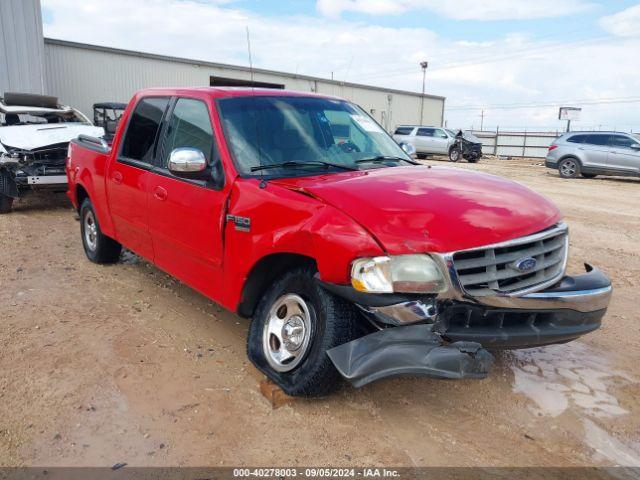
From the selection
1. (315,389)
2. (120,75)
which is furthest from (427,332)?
(120,75)

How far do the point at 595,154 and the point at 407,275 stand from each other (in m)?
17.2

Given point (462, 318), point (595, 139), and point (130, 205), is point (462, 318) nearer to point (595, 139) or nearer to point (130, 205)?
point (130, 205)

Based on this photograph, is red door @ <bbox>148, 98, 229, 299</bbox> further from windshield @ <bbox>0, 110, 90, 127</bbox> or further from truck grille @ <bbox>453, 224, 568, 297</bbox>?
windshield @ <bbox>0, 110, 90, 127</bbox>

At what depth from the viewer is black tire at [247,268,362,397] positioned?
2.79 m

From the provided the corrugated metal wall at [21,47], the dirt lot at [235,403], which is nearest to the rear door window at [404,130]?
the corrugated metal wall at [21,47]

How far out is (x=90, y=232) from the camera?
19.9 ft

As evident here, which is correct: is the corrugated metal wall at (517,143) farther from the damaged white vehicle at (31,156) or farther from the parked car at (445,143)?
the damaged white vehicle at (31,156)

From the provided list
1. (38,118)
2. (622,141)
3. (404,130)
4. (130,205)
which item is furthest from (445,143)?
(130,205)

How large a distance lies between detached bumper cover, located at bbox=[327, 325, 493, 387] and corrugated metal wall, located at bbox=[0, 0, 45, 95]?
16107 millimetres

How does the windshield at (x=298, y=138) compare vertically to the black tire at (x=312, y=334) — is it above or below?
above

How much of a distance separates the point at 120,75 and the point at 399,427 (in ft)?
79.8

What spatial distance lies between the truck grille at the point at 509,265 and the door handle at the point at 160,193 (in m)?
2.38

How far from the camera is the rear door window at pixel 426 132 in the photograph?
83.1ft

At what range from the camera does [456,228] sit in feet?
8.66
